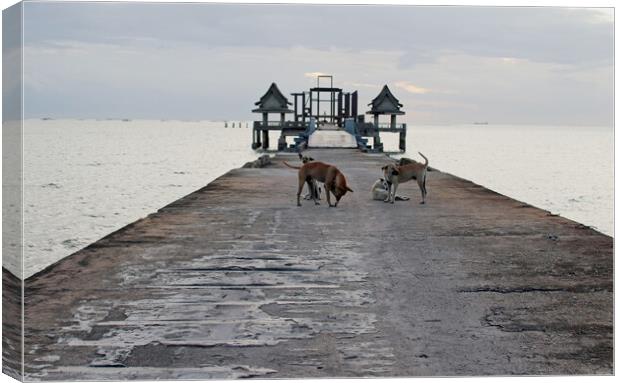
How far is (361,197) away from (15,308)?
31.8ft

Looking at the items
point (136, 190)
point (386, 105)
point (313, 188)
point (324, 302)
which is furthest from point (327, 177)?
point (386, 105)

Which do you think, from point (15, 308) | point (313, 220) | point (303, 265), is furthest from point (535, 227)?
point (15, 308)

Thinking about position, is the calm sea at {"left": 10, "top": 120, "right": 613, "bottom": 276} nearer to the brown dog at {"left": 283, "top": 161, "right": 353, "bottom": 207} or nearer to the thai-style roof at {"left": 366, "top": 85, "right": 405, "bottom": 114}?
the brown dog at {"left": 283, "top": 161, "right": 353, "bottom": 207}

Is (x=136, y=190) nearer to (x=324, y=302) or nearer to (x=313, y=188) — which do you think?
(x=313, y=188)

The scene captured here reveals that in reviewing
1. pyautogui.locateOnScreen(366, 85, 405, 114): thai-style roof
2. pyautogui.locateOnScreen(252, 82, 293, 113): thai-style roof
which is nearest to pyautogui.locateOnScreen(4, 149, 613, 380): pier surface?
pyautogui.locateOnScreen(366, 85, 405, 114): thai-style roof

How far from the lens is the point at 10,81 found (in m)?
4.84

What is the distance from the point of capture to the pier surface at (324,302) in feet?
15.2

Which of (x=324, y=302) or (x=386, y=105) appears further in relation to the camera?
(x=386, y=105)

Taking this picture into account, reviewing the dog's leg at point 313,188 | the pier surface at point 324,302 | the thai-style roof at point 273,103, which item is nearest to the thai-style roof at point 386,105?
the thai-style roof at point 273,103

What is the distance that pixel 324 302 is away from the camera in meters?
5.88

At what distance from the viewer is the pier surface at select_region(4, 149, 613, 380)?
15.2ft

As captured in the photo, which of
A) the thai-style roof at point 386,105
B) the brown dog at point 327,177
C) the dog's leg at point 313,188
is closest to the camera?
the brown dog at point 327,177

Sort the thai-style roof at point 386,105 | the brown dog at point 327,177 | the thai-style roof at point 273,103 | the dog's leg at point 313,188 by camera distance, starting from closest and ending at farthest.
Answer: the brown dog at point 327,177
the dog's leg at point 313,188
the thai-style roof at point 386,105
the thai-style roof at point 273,103

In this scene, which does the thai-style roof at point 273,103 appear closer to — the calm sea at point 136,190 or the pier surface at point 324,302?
the calm sea at point 136,190
